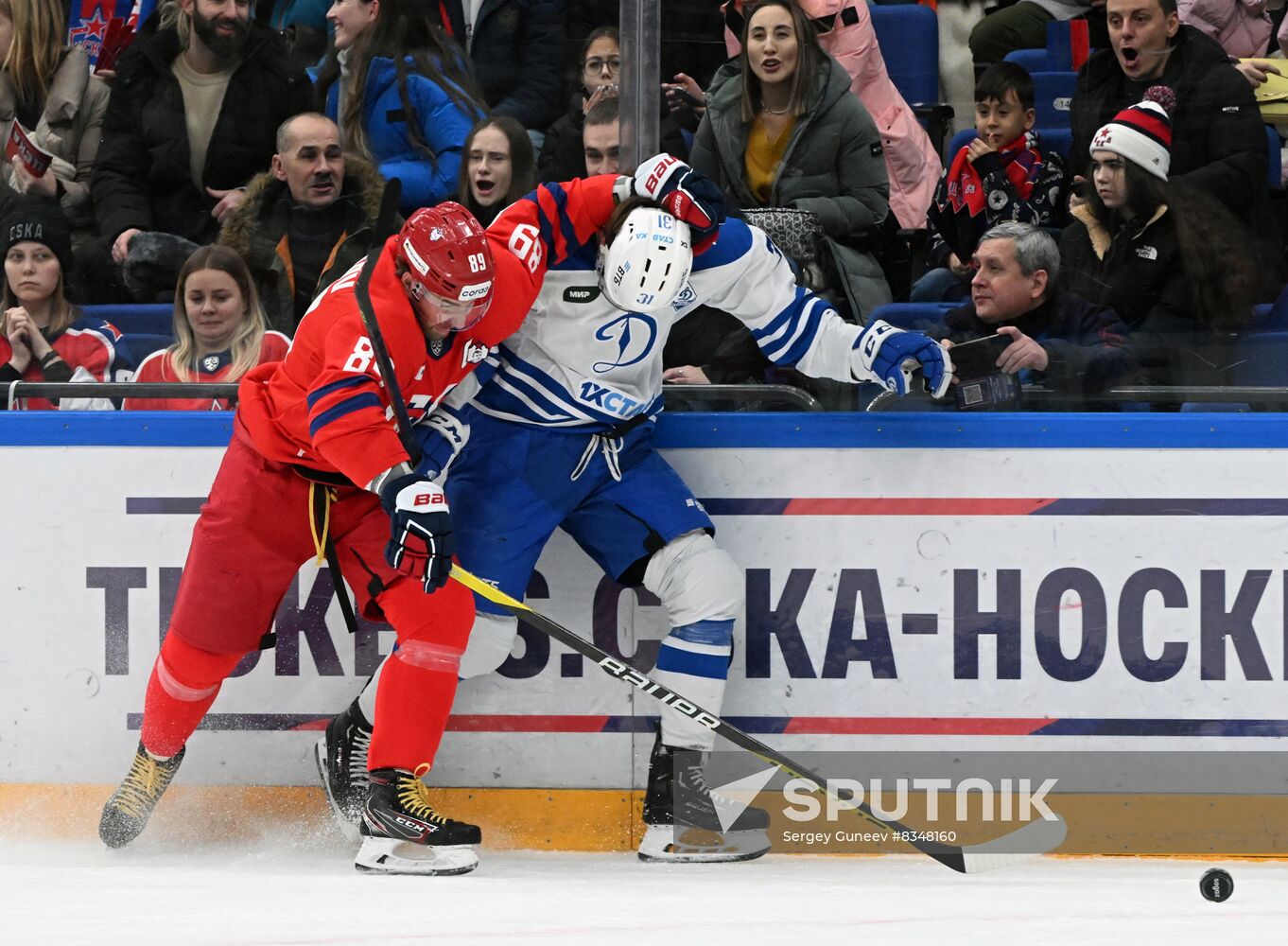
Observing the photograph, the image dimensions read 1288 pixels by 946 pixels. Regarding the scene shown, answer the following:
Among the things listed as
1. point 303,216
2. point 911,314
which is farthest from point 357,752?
point 911,314

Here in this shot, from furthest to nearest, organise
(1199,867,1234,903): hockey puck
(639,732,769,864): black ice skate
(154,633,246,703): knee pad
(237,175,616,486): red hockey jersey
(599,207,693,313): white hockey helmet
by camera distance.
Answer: (639,732,769,864): black ice skate, (154,633,246,703): knee pad, (599,207,693,313): white hockey helmet, (237,175,616,486): red hockey jersey, (1199,867,1234,903): hockey puck

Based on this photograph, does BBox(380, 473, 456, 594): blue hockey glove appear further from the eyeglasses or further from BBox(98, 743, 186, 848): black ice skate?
the eyeglasses

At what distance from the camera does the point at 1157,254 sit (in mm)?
3156

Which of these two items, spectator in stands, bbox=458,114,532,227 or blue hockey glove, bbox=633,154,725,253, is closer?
blue hockey glove, bbox=633,154,725,253

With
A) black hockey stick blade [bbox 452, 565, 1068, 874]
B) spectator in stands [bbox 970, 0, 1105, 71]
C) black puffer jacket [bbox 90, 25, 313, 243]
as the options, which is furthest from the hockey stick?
spectator in stands [bbox 970, 0, 1105, 71]

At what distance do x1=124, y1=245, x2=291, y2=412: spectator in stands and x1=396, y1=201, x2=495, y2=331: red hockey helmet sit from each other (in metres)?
0.48

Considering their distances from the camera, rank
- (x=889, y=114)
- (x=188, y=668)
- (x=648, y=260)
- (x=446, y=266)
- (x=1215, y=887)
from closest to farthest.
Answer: (x=1215, y=887)
(x=446, y=266)
(x=648, y=260)
(x=188, y=668)
(x=889, y=114)

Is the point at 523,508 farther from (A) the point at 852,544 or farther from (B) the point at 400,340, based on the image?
(A) the point at 852,544

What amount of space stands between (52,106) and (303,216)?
576 mm

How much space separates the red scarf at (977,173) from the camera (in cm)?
314

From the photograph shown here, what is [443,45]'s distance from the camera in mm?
3170

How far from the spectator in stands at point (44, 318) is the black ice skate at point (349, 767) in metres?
0.82

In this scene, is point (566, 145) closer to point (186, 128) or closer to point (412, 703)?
point (186, 128)

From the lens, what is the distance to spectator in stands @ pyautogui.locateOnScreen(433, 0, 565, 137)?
3.15 meters
